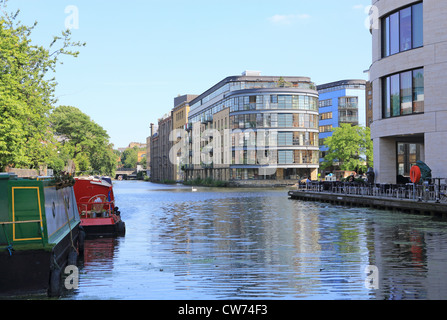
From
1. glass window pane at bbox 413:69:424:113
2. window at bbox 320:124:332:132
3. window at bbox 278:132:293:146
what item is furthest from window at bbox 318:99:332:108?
glass window pane at bbox 413:69:424:113

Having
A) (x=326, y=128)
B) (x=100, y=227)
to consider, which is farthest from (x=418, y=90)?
(x=326, y=128)

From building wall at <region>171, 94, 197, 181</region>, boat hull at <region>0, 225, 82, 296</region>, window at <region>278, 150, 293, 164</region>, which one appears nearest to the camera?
boat hull at <region>0, 225, 82, 296</region>

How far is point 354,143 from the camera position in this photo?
98.1 metres

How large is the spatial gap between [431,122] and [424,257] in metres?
21.8

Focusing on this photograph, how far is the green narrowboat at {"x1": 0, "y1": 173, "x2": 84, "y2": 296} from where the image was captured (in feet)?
35.5

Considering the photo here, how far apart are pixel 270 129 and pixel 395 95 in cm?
Result: 6332

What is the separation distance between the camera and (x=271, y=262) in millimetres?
15484

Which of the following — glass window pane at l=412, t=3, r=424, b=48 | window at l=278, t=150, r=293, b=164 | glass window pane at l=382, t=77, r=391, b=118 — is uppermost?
glass window pane at l=412, t=3, r=424, b=48

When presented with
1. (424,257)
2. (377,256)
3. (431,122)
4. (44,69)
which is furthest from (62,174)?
(431,122)

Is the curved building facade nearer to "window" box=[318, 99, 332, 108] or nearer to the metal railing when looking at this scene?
the metal railing

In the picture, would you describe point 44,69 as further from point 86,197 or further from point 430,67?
point 430,67

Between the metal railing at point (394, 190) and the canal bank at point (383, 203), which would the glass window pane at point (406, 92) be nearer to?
the metal railing at point (394, 190)

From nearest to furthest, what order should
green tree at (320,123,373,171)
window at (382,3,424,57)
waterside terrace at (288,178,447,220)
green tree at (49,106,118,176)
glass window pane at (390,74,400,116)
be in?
waterside terrace at (288,178,447,220) → window at (382,3,424,57) → glass window pane at (390,74,400,116) → green tree at (320,123,373,171) → green tree at (49,106,118,176)

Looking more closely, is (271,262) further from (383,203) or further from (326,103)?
(326,103)
